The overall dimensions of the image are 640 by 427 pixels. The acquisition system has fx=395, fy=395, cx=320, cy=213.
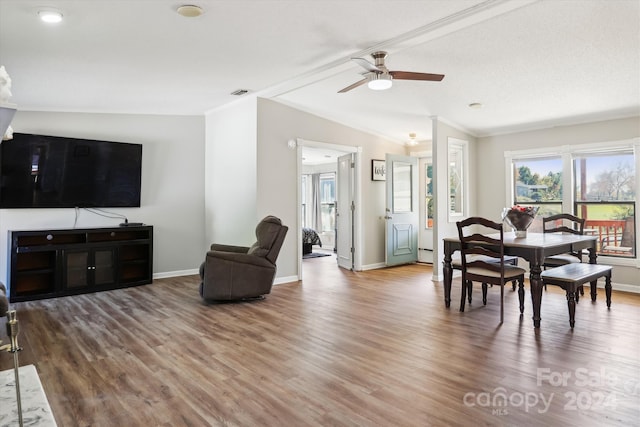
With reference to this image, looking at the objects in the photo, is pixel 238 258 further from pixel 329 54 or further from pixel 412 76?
pixel 412 76

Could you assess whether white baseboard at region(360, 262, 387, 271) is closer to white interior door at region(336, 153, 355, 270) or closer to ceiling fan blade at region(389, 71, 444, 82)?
white interior door at region(336, 153, 355, 270)

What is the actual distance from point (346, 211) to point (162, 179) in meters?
3.10

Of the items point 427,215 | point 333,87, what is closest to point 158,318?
point 333,87

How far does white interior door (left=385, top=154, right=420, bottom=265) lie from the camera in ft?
23.2

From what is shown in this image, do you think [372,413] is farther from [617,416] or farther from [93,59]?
[93,59]

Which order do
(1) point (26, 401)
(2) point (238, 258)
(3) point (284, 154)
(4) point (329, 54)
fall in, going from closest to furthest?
(1) point (26, 401), (4) point (329, 54), (2) point (238, 258), (3) point (284, 154)

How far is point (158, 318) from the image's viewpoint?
4.00 m

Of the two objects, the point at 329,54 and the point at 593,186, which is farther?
the point at 593,186

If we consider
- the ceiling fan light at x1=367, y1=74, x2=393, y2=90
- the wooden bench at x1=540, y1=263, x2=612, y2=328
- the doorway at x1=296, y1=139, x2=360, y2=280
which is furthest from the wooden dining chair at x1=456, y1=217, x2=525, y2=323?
the doorway at x1=296, y1=139, x2=360, y2=280

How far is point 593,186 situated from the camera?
5.69m

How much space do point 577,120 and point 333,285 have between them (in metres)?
4.25

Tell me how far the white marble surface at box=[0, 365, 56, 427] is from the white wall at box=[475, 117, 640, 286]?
642 centimetres

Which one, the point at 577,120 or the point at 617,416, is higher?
the point at 577,120

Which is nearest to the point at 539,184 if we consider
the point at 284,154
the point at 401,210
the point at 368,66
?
the point at 401,210
